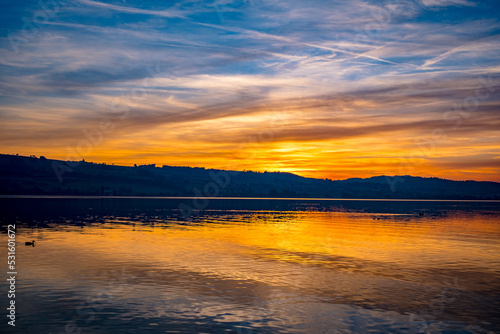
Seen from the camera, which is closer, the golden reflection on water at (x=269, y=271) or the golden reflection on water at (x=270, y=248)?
the golden reflection on water at (x=269, y=271)

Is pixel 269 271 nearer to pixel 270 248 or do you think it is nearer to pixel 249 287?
pixel 249 287

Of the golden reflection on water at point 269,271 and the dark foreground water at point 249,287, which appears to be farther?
the golden reflection on water at point 269,271

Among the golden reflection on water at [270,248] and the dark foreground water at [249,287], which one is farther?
the golden reflection on water at [270,248]

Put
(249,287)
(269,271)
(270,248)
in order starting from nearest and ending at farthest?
(249,287) → (269,271) → (270,248)

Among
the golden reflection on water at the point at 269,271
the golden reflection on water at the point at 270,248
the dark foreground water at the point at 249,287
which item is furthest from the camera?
the golden reflection on water at the point at 270,248

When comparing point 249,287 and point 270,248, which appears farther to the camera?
point 270,248

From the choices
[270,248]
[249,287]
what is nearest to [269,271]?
[249,287]

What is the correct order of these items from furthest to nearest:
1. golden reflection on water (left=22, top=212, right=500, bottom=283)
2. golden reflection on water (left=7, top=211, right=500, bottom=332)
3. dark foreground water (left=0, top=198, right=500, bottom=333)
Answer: golden reflection on water (left=22, top=212, right=500, bottom=283) → golden reflection on water (left=7, top=211, right=500, bottom=332) → dark foreground water (left=0, top=198, right=500, bottom=333)

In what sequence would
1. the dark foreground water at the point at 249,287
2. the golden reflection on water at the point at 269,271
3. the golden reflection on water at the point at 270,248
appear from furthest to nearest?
the golden reflection on water at the point at 270,248, the golden reflection on water at the point at 269,271, the dark foreground water at the point at 249,287

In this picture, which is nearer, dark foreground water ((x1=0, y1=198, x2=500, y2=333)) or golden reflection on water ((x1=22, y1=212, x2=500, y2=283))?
dark foreground water ((x1=0, y1=198, x2=500, y2=333))

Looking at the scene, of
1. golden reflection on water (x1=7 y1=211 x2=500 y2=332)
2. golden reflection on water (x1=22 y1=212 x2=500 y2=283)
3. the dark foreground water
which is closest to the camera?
the dark foreground water

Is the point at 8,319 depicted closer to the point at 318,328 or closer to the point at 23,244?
the point at 318,328

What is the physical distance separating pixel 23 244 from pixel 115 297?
29.8 metres

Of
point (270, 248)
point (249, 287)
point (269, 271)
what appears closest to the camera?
point (249, 287)
